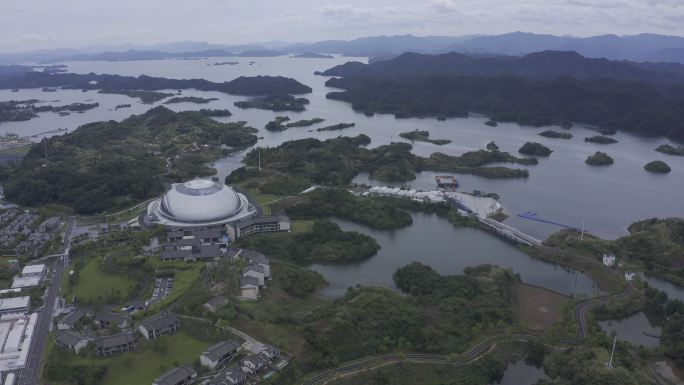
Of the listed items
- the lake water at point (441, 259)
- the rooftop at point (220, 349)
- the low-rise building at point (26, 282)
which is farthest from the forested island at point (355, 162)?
the rooftop at point (220, 349)

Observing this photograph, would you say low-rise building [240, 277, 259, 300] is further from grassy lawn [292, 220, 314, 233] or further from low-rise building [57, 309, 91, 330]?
grassy lawn [292, 220, 314, 233]

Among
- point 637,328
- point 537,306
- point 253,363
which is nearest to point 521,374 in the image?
point 537,306

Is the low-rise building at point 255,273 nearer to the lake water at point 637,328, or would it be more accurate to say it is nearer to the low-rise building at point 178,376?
the low-rise building at point 178,376

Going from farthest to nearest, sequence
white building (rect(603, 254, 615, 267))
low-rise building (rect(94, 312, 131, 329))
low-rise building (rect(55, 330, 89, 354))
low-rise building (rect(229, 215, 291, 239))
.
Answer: low-rise building (rect(229, 215, 291, 239))
white building (rect(603, 254, 615, 267))
low-rise building (rect(94, 312, 131, 329))
low-rise building (rect(55, 330, 89, 354))

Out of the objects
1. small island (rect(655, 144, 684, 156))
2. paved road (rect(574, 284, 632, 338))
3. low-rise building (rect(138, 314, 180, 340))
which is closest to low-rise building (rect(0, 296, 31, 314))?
low-rise building (rect(138, 314, 180, 340))

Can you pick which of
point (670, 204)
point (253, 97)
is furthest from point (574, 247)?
point (253, 97)

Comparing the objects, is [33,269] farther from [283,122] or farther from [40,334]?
[283,122]
